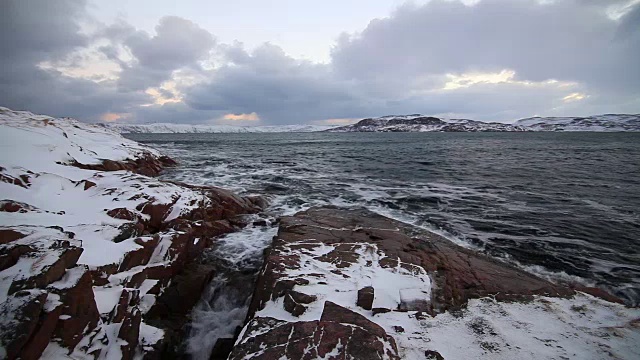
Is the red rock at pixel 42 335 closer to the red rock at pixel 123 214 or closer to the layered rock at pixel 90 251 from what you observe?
the layered rock at pixel 90 251

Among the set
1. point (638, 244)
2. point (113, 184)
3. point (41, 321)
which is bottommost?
point (638, 244)

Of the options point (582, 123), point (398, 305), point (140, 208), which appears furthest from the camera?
point (582, 123)

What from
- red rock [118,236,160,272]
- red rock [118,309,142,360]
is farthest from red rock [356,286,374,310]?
red rock [118,236,160,272]

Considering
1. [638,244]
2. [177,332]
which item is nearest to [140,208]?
[177,332]

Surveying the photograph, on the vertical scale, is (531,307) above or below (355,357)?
below

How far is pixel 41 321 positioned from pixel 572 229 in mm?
13819

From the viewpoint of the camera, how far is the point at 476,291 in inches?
209

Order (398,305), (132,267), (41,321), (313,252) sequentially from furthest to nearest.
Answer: (313,252) → (132,267) → (398,305) → (41,321)

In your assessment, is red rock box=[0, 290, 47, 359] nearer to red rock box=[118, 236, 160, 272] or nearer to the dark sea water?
red rock box=[118, 236, 160, 272]

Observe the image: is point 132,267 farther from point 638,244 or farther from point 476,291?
point 638,244

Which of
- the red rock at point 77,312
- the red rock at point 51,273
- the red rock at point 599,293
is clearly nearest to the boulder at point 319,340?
the red rock at point 77,312

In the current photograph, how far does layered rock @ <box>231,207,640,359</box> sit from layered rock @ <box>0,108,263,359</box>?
6.31 feet

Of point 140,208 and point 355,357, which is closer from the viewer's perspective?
point 355,357

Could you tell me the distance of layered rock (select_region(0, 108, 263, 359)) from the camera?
3375 mm
